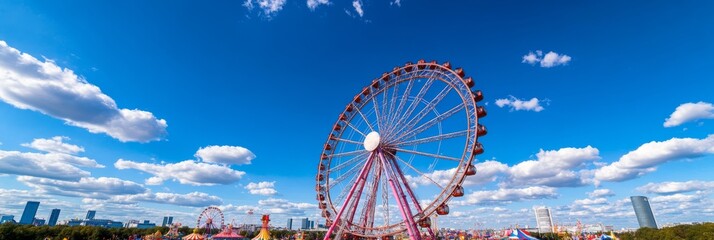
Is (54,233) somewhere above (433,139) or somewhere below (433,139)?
below

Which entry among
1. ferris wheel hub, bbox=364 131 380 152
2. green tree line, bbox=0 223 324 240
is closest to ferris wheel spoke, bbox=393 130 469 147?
ferris wheel hub, bbox=364 131 380 152

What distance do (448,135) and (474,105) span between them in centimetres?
355

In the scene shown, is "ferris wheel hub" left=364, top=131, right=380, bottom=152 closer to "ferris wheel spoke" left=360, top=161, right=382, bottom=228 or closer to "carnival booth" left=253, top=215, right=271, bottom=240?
"ferris wheel spoke" left=360, top=161, right=382, bottom=228

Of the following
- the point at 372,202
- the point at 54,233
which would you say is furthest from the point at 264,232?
the point at 54,233

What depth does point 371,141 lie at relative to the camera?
36344mm

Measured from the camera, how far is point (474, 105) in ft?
96.1

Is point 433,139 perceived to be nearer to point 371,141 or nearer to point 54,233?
point 371,141

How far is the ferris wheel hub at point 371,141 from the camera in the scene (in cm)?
3572

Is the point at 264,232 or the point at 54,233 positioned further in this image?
the point at 54,233

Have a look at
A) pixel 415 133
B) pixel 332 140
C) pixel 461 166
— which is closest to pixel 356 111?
pixel 332 140

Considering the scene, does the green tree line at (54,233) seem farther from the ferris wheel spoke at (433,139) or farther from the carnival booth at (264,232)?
the ferris wheel spoke at (433,139)

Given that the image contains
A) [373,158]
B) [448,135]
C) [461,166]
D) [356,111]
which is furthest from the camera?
[356,111]

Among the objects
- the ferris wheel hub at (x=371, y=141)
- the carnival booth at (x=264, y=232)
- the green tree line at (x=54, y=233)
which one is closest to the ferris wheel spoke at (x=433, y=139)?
the ferris wheel hub at (x=371, y=141)

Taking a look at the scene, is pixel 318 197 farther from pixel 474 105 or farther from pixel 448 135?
pixel 474 105
